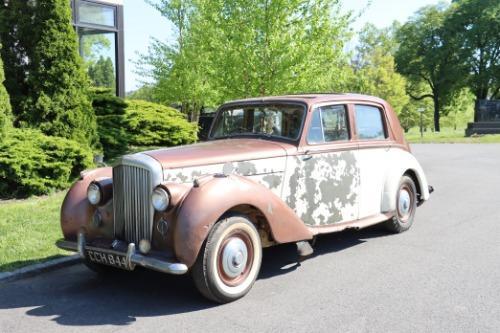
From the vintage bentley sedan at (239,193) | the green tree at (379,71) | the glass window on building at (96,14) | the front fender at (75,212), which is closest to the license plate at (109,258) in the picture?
the vintage bentley sedan at (239,193)

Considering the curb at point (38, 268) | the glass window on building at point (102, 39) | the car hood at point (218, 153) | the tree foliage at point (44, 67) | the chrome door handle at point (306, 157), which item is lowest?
the curb at point (38, 268)

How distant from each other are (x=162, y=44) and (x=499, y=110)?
76.0ft

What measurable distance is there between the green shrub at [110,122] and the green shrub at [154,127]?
477 millimetres

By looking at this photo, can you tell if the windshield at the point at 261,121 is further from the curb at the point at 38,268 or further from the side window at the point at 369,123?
the curb at the point at 38,268

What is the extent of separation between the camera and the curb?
5094 mm

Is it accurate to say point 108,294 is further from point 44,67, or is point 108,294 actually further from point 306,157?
point 44,67

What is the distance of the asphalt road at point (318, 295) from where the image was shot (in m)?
3.97

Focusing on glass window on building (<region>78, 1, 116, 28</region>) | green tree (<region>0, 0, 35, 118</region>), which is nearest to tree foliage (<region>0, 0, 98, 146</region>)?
green tree (<region>0, 0, 35, 118</region>)

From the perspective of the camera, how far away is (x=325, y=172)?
5.66 m

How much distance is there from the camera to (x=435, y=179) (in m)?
12.1

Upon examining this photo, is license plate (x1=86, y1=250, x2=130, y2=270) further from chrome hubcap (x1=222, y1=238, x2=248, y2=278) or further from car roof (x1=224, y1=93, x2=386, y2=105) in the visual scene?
car roof (x1=224, y1=93, x2=386, y2=105)

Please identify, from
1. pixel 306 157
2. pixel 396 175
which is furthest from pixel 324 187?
pixel 396 175

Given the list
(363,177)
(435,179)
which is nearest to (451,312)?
(363,177)

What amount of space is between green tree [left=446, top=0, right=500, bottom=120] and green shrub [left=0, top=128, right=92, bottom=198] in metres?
42.5
